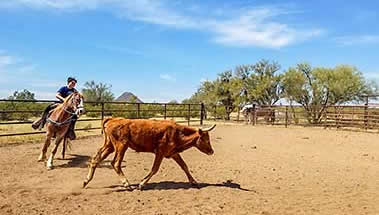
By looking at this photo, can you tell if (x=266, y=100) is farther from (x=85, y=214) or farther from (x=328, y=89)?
(x=85, y=214)

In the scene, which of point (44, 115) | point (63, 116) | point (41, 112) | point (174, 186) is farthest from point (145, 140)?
point (41, 112)

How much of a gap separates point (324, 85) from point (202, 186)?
30333 millimetres

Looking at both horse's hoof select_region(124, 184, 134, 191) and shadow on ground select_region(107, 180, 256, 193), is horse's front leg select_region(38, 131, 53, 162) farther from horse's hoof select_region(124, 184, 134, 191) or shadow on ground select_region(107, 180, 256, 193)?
horse's hoof select_region(124, 184, 134, 191)

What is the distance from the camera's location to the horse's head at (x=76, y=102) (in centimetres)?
758

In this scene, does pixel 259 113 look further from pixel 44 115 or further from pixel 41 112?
pixel 44 115

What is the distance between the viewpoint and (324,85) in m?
34.1

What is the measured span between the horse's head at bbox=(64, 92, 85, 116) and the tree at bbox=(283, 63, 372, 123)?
27.9 m

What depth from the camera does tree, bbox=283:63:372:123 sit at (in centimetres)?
3322

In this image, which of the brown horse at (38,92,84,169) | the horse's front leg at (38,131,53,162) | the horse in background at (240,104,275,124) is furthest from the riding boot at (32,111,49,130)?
the horse in background at (240,104,275,124)

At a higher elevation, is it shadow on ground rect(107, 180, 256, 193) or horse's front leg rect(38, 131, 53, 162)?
horse's front leg rect(38, 131, 53, 162)

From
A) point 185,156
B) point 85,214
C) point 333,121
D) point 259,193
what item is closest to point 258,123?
point 333,121

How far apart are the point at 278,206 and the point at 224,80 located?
33.7 meters

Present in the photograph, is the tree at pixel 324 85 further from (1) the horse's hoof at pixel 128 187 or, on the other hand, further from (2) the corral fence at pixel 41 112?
(1) the horse's hoof at pixel 128 187

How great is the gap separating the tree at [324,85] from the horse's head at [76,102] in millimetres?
27869
